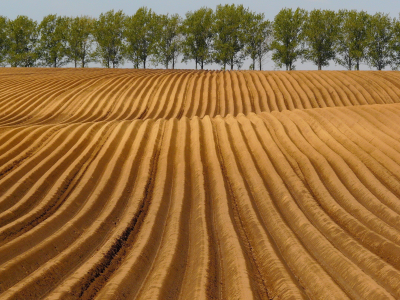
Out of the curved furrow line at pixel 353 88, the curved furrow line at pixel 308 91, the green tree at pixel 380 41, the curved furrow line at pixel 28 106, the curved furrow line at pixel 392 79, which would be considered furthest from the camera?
the green tree at pixel 380 41

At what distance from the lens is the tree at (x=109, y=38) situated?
37.8 metres

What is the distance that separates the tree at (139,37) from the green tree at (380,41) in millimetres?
18369

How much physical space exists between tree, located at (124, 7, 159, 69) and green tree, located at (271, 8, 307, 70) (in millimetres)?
10810

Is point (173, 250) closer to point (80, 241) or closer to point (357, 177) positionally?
point (80, 241)

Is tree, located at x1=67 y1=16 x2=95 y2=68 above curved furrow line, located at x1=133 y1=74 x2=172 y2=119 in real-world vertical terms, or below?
above

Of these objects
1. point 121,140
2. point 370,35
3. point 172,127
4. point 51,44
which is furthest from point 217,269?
point 51,44

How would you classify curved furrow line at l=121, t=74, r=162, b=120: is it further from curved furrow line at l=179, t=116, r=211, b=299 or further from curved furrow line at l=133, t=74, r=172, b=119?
curved furrow line at l=179, t=116, r=211, b=299

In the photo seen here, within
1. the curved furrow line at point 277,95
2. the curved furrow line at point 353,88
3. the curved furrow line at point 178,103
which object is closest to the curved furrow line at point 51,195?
the curved furrow line at point 178,103

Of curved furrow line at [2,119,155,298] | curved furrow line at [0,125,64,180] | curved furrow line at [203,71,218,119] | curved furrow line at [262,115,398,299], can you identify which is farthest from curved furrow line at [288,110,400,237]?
curved furrow line at [203,71,218,119]

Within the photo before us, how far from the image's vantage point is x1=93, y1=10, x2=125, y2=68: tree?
3784cm

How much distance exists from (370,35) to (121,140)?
3130 cm

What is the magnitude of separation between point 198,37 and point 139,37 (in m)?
5.29

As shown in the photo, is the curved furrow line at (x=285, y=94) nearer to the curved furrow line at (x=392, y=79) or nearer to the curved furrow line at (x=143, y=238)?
the curved furrow line at (x=392, y=79)

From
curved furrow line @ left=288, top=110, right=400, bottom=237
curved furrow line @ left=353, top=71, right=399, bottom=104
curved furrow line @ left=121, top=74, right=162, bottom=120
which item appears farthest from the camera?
curved furrow line @ left=353, top=71, right=399, bottom=104
